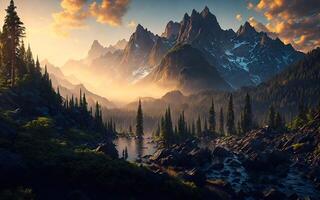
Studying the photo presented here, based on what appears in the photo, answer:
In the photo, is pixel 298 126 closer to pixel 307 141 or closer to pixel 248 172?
pixel 307 141

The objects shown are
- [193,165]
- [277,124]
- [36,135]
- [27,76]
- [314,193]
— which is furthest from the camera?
[277,124]

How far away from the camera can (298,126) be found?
155 metres

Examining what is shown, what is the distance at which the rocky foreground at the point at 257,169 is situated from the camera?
225 ft

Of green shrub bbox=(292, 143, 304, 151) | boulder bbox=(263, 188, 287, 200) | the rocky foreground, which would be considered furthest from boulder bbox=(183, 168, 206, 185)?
green shrub bbox=(292, 143, 304, 151)

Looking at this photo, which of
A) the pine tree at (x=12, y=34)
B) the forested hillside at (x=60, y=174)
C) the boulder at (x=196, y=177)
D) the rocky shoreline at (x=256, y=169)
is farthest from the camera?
the pine tree at (x=12, y=34)

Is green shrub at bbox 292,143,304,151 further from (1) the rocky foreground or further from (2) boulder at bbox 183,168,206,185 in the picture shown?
(2) boulder at bbox 183,168,206,185

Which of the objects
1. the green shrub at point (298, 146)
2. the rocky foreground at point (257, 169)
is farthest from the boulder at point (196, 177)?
the green shrub at point (298, 146)

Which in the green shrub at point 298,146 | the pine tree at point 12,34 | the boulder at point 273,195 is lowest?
the boulder at point 273,195

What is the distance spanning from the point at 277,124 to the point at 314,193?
335 ft

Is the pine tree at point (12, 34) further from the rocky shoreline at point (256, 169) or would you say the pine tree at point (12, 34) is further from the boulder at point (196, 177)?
the boulder at point (196, 177)

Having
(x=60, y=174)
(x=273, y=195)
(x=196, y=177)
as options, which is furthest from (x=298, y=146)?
(x=60, y=174)

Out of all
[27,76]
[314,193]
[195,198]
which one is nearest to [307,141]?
[314,193]

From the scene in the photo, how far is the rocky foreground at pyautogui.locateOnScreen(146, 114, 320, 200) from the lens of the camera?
225ft

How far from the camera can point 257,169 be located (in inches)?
3711
